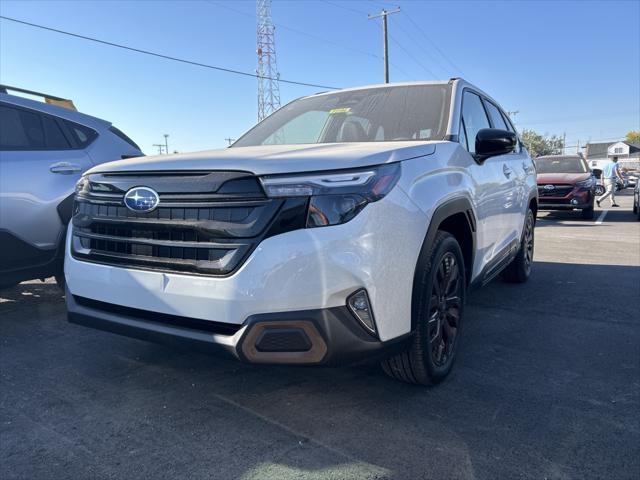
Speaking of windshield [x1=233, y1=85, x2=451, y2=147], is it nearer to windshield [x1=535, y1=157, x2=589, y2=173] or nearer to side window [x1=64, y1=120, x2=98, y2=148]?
side window [x1=64, y1=120, x2=98, y2=148]

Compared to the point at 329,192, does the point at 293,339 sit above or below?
below

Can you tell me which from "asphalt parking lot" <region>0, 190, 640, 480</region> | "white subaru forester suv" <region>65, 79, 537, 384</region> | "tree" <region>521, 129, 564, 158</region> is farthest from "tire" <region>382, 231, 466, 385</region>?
"tree" <region>521, 129, 564, 158</region>

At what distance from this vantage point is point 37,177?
3.83 m

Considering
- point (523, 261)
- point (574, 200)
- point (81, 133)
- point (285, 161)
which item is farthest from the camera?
point (574, 200)

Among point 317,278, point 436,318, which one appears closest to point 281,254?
point 317,278

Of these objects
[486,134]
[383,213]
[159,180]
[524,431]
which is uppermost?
[486,134]

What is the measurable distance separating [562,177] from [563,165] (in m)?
1.14

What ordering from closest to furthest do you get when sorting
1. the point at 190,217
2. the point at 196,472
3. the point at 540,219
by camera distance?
1. the point at 196,472
2. the point at 190,217
3. the point at 540,219

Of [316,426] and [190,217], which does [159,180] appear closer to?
[190,217]

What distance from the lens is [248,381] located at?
2914 millimetres

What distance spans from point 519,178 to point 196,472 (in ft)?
12.9

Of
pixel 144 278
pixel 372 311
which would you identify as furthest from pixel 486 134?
pixel 144 278

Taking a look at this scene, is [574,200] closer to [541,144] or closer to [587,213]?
[587,213]

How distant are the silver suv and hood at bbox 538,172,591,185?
11.4 meters
